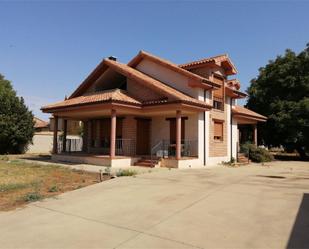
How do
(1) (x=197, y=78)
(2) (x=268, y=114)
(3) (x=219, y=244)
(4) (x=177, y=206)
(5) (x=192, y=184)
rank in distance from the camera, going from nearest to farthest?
(3) (x=219, y=244) < (4) (x=177, y=206) < (5) (x=192, y=184) < (1) (x=197, y=78) < (2) (x=268, y=114)

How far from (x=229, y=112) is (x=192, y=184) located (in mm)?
12072

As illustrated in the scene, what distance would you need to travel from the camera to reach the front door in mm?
19141

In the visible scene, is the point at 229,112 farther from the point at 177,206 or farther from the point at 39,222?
the point at 39,222

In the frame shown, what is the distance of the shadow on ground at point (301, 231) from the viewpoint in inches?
191

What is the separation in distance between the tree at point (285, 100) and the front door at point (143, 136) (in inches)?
494

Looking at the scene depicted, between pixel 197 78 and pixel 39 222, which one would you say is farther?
pixel 197 78

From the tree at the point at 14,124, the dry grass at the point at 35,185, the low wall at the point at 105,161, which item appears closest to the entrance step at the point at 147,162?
the low wall at the point at 105,161

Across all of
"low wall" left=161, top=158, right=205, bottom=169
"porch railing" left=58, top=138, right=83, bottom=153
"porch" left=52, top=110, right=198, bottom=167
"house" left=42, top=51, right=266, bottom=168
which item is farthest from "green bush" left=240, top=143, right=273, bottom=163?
"porch railing" left=58, top=138, right=83, bottom=153

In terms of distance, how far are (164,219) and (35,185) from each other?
6155 mm

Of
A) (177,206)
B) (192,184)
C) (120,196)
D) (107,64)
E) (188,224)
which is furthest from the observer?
(107,64)

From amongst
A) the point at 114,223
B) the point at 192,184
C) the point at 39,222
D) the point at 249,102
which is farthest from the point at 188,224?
the point at 249,102

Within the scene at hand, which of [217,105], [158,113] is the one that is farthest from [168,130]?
[217,105]

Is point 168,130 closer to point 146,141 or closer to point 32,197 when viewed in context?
point 146,141

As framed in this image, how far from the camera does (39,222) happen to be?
6312mm
